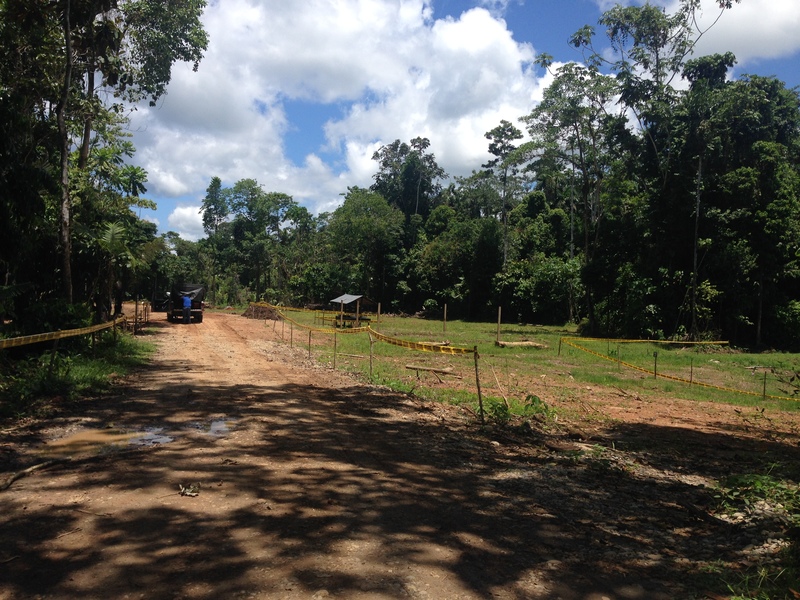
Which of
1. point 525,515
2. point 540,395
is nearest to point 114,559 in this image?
point 525,515

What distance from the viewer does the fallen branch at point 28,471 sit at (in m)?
5.29

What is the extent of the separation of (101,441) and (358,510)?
400 centimetres

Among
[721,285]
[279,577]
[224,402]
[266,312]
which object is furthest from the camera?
[266,312]

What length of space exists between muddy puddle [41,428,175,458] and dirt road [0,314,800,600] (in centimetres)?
5

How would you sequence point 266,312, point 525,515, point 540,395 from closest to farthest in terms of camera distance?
point 525,515, point 540,395, point 266,312

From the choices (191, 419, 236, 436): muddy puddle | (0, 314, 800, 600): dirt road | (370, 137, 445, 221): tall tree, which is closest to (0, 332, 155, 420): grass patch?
(0, 314, 800, 600): dirt road

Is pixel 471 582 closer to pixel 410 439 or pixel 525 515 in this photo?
pixel 525 515

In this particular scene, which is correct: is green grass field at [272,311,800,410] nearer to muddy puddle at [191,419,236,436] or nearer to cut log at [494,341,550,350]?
cut log at [494,341,550,350]

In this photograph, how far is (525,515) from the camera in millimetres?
5113

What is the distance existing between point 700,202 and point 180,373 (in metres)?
25.9

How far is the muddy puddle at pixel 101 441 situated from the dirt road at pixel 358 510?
5 centimetres

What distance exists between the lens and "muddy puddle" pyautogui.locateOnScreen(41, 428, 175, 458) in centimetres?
665

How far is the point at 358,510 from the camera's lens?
16.3 ft

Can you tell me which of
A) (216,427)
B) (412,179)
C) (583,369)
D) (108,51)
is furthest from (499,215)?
(216,427)
